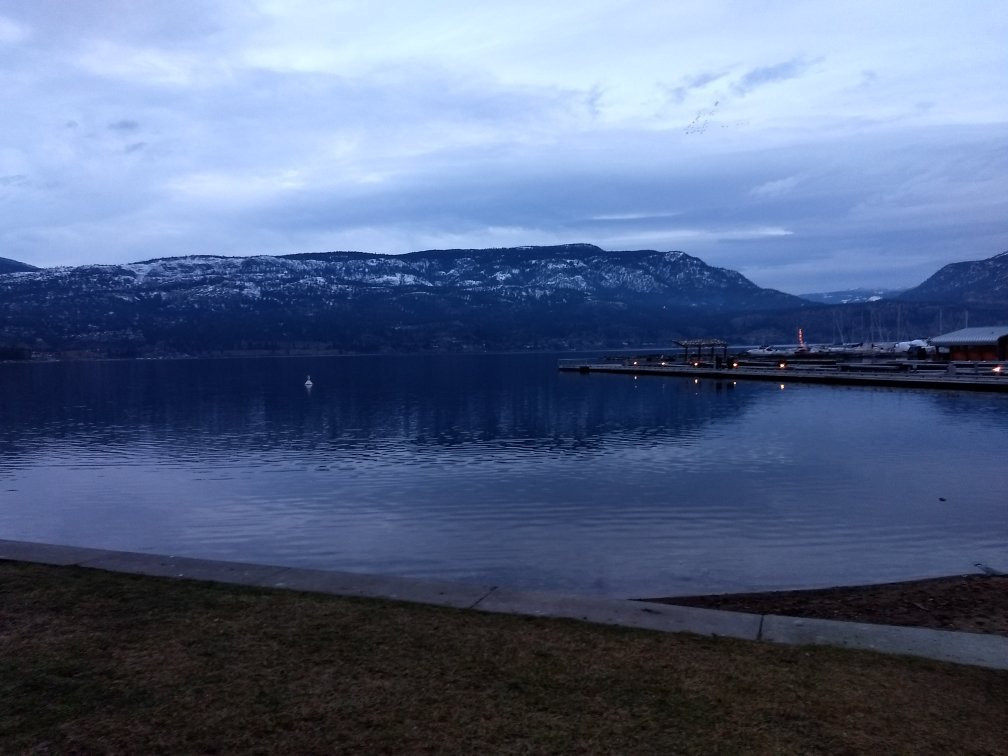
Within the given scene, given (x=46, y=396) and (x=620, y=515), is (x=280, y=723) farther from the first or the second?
(x=46, y=396)

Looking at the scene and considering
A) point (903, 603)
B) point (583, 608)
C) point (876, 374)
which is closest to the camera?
point (583, 608)

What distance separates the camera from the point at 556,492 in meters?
25.1

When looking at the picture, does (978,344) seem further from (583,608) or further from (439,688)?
(439,688)

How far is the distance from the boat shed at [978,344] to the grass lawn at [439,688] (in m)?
Result: 94.8

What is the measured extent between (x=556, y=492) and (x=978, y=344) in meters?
84.3

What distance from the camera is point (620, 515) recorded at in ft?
70.0

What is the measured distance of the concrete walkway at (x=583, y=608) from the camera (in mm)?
8695

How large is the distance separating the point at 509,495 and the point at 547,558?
307 inches

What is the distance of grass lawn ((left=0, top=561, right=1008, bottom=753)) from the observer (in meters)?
6.28

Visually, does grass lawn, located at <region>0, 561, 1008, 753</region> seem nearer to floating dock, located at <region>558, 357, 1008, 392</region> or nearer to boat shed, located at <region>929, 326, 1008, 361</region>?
floating dock, located at <region>558, 357, 1008, 392</region>

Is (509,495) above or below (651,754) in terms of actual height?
below

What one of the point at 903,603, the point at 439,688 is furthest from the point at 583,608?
the point at 903,603

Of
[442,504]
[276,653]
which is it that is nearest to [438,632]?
[276,653]

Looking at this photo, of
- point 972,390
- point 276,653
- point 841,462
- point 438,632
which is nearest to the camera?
point 276,653
